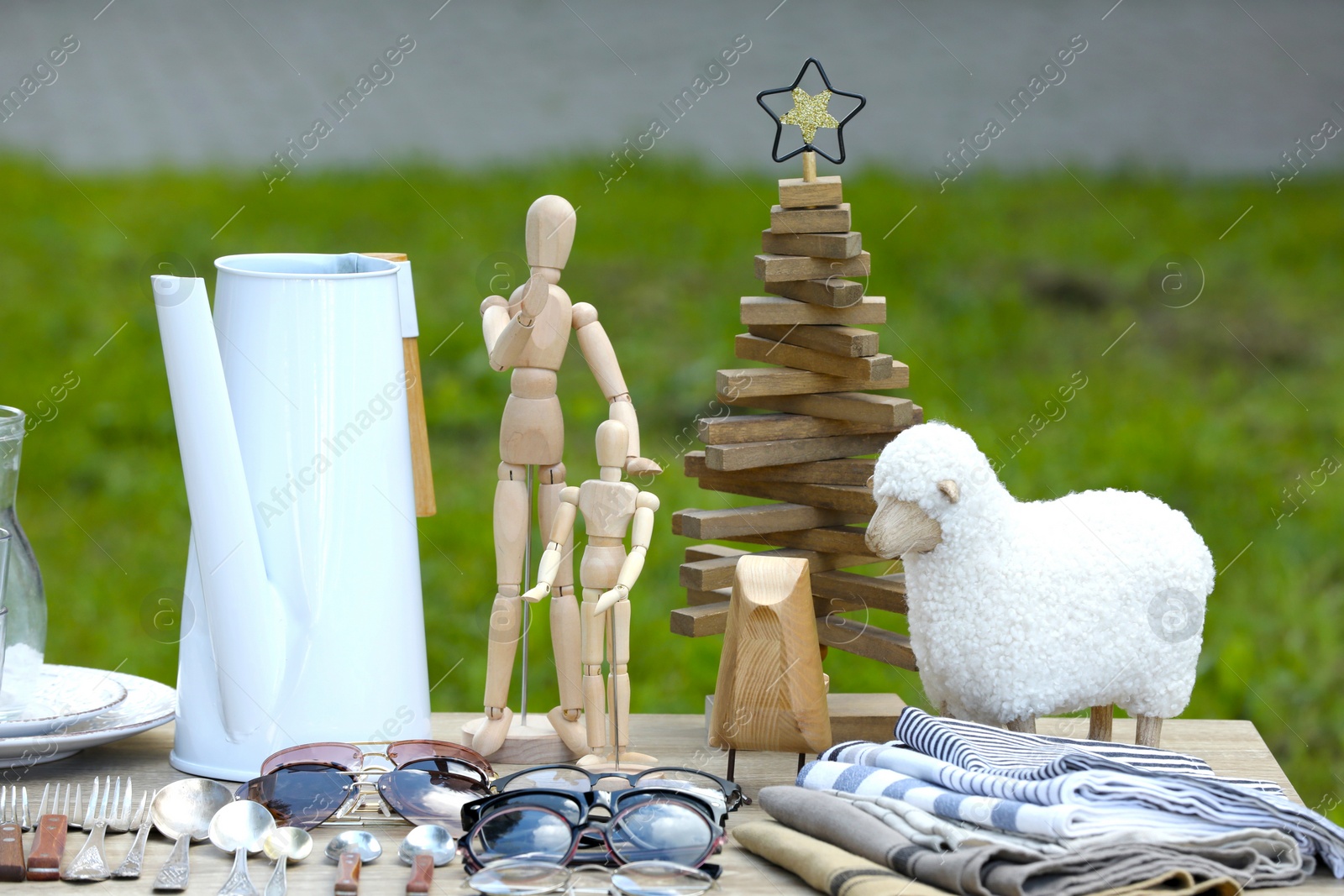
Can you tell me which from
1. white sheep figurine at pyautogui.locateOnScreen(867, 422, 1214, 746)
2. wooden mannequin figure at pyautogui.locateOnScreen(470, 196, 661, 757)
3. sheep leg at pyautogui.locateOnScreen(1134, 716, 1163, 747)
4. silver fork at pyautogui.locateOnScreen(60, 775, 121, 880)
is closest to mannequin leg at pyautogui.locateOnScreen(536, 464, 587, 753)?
wooden mannequin figure at pyautogui.locateOnScreen(470, 196, 661, 757)

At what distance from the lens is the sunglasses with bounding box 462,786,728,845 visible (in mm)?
1017

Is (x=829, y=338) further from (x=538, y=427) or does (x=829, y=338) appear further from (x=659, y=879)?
(x=659, y=879)

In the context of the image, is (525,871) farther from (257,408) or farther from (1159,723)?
(1159,723)

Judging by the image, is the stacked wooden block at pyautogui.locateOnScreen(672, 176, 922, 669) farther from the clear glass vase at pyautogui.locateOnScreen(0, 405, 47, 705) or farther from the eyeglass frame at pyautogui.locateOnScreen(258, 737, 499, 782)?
the clear glass vase at pyautogui.locateOnScreen(0, 405, 47, 705)

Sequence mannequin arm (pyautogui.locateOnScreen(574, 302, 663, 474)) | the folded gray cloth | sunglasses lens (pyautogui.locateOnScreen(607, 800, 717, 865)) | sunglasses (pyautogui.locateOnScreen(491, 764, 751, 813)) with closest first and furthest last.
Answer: the folded gray cloth < sunglasses lens (pyautogui.locateOnScreen(607, 800, 717, 865)) < sunglasses (pyautogui.locateOnScreen(491, 764, 751, 813)) < mannequin arm (pyautogui.locateOnScreen(574, 302, 663, 474))

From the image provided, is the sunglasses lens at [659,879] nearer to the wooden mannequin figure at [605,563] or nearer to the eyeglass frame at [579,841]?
the eyeglass frame at [579,841]

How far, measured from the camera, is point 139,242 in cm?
365

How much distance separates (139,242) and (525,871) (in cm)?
319

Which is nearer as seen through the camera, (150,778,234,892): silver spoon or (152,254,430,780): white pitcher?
(150,778,234,892): silver spoon

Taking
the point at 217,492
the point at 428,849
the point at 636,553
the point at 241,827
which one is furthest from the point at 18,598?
the point at 636,553

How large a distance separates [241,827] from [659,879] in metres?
0.35

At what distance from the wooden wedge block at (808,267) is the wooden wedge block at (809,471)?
204mm

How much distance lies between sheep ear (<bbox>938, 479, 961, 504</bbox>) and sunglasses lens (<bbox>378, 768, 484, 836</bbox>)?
488 mm

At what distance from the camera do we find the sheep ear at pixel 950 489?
3.68ft
